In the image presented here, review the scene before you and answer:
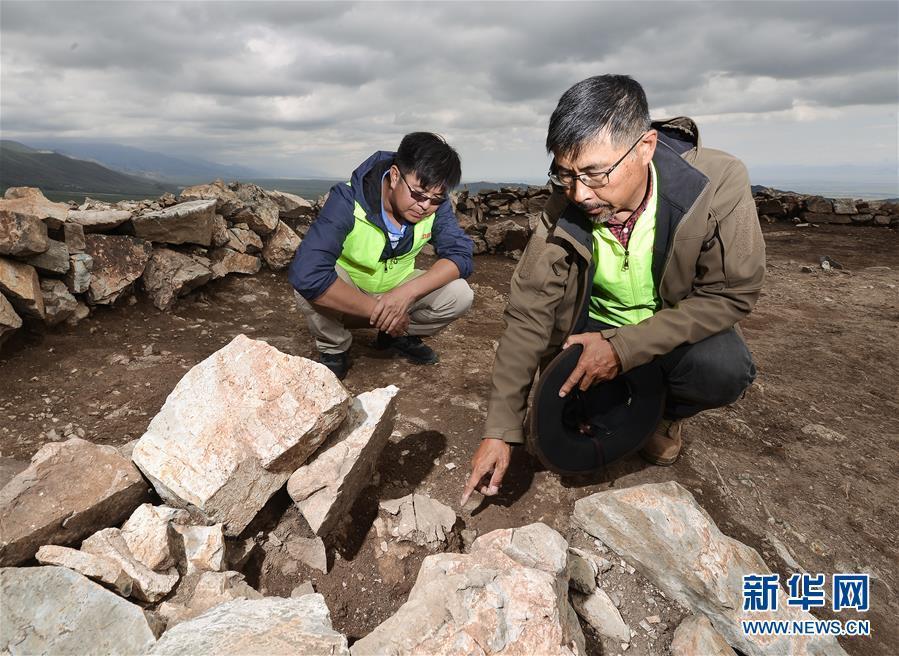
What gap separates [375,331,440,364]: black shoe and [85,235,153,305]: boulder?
2484 mm

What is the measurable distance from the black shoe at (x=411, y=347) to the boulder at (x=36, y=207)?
9.82ft

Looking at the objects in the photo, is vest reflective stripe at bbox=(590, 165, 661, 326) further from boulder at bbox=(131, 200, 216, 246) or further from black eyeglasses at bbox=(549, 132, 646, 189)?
boulder at bbox=(131, 200, 216, 246)

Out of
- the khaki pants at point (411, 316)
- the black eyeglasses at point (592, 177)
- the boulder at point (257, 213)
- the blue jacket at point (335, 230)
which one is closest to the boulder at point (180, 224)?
the boulder at point (257, 213)

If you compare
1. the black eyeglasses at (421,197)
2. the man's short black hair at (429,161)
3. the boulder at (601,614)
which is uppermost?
the man's short black hair at (429,161)

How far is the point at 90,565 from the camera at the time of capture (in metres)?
1.80

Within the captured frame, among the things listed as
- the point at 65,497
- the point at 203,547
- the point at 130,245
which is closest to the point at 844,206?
the point at 130,245

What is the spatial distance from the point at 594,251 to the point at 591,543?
4.86ft

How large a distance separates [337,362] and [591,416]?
207 centimetres

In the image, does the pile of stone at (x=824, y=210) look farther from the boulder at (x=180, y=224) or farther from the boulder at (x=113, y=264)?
the boulder at (x=113, y=264)

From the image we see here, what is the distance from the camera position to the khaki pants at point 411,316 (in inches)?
158

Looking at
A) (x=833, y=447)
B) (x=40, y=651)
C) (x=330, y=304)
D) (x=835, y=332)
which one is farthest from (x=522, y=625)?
(x=835, y=332)

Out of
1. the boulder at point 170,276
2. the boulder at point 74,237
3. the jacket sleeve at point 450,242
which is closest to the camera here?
the jacket sleeve at point 450,242

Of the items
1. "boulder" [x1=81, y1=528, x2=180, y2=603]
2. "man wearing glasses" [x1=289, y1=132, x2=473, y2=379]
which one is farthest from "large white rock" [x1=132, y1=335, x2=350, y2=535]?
"man wearing glasses" [x1=289, y1=132, x2=473, y2=379]

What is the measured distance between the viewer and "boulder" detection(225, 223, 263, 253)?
605 cm
